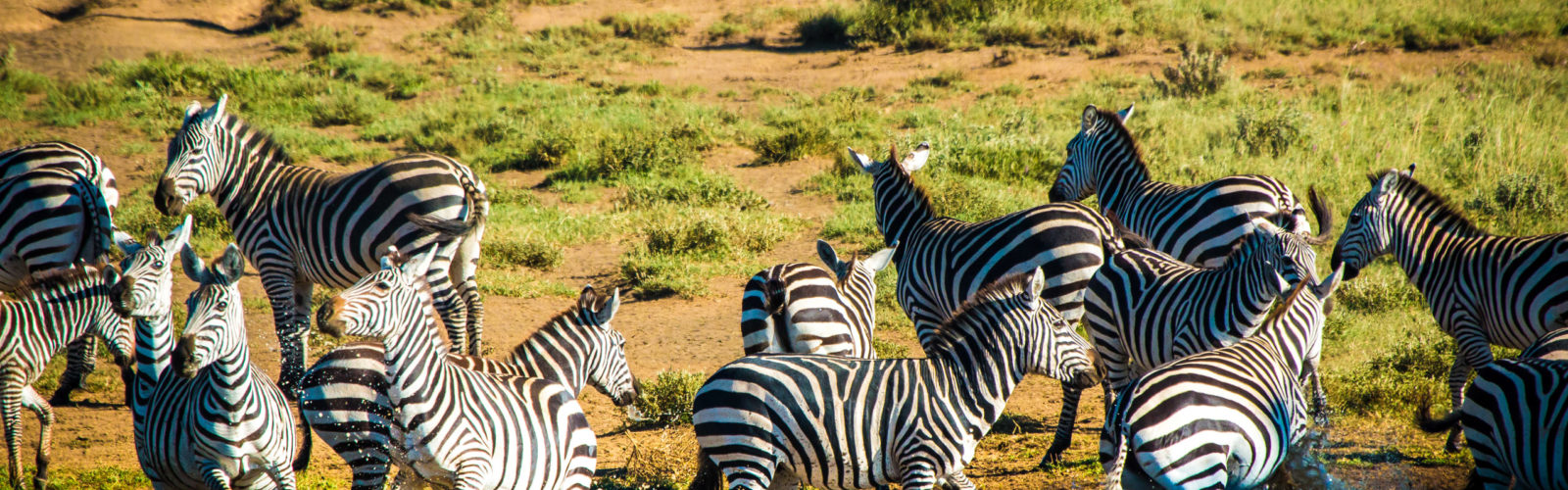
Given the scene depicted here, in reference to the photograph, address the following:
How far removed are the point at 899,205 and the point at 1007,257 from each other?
1.23 metres

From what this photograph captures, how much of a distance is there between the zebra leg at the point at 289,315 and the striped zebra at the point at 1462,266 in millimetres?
6948

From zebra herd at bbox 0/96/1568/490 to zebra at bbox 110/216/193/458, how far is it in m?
0.01

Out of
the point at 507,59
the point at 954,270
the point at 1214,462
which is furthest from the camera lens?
the point at 507,59

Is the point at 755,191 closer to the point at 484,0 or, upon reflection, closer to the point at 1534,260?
the point at 1534,260

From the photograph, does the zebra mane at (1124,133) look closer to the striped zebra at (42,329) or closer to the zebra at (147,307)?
the zebra at (147,307)

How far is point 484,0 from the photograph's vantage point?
70.5ft

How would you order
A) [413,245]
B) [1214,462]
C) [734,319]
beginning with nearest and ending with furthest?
[1214,462] → [413,245] → [734,319]

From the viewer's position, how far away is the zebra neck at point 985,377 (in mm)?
4535

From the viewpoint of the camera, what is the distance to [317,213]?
7.39 m

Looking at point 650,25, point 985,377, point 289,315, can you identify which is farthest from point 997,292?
point 650,25

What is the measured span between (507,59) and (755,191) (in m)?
7.84

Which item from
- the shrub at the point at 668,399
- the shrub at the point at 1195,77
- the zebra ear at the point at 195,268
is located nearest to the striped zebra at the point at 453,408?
the zebra ear at the point at 195,268

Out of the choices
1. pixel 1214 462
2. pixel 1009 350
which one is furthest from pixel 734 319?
pixel 1214 462

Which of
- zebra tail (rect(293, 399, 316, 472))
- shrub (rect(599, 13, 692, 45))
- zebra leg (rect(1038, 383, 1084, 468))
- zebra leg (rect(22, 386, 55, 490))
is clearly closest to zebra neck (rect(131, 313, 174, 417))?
zebra tail (rect(293, 399, 316, 472))
